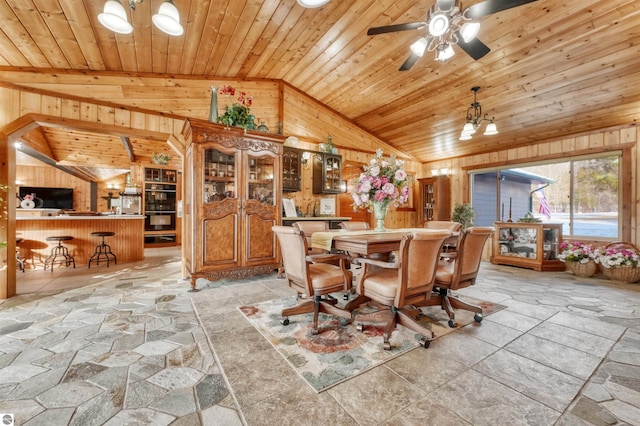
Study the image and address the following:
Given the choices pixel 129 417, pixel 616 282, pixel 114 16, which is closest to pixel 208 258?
pixel 129 417

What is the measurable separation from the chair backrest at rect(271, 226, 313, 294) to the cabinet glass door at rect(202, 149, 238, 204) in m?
1.78

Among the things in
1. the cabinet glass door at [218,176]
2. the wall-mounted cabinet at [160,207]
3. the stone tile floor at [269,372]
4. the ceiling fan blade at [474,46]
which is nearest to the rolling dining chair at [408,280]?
the stone tile floor at [269,372]

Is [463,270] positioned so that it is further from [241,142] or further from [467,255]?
[241,142]

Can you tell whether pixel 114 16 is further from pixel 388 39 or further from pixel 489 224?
pixel 489 224

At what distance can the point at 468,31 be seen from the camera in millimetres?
2201

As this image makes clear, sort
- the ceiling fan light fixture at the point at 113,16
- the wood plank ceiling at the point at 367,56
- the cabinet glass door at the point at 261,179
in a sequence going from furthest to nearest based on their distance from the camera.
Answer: the cabinet glass door at the point at 261,179 → the wood plank ceiling at the point at 367,56 → the ceiling fan light fixture at the point at 113,16

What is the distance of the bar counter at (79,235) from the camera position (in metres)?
4.55

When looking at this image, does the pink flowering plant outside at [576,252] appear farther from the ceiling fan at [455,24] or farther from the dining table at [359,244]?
the dining table at [359,244]

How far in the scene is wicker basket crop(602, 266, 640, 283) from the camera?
12.7 ft

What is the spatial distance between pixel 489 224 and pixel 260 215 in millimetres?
6081

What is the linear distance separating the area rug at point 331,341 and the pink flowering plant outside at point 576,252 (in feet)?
9.99

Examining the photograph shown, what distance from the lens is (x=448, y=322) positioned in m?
2.38

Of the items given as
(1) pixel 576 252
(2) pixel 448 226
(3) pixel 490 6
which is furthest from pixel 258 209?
(1) pixel 576 252

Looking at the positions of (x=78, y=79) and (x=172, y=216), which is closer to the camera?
(x=78, y=79)
